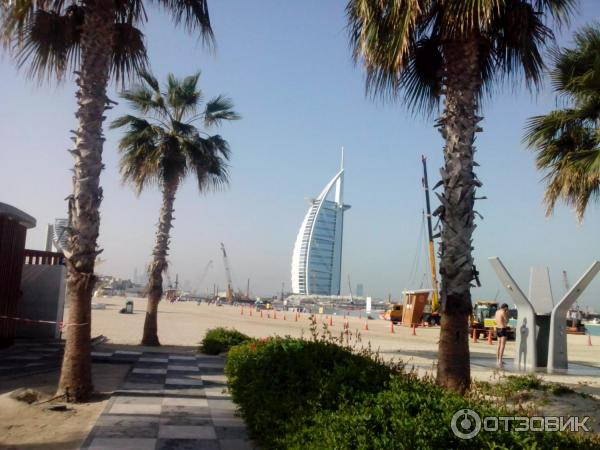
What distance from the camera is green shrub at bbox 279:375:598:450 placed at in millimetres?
3318

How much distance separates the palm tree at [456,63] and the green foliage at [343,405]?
2.15m

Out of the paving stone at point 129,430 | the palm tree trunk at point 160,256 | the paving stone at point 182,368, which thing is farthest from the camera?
the palm tree trunk at point 160,256

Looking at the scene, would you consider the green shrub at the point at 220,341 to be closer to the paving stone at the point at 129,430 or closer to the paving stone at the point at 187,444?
the paving stone at the point at 129,430

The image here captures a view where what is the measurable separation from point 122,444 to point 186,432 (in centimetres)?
90

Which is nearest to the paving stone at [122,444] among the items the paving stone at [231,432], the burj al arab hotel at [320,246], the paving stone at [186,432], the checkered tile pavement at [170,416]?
the checkered tile pavement at [170,416]

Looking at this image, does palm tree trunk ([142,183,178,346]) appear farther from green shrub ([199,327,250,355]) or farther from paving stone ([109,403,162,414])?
paving stone ([109,403,162,414])

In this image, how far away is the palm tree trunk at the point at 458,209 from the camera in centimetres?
779

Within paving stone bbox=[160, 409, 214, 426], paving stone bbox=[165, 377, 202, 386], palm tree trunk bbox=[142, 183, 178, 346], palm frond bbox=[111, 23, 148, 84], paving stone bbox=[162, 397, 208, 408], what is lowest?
paving stone bbox=[165, 377, 202, 386]

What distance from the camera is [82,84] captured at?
9016 millimetres

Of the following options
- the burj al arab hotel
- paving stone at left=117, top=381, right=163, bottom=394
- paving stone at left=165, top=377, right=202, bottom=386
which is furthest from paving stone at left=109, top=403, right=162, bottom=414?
the burj al arab hotel

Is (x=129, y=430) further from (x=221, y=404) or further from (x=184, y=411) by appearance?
(x=221, y=404)

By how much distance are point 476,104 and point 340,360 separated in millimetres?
4712

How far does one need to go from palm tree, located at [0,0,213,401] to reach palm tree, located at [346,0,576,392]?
347 cm

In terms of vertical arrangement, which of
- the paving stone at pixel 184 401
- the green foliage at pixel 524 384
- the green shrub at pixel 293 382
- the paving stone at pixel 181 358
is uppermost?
the green shrub at pixel 293 382
